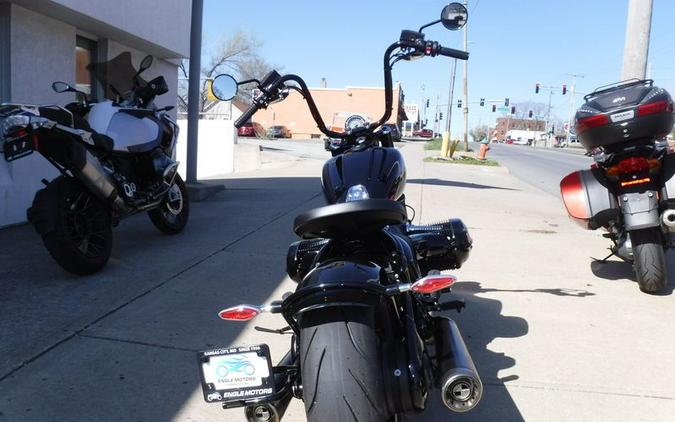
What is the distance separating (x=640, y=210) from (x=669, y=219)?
23cm

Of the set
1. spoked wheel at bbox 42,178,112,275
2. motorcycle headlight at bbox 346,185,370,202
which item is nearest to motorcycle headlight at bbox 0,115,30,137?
spoked wheel at bbox 42,178,112,275

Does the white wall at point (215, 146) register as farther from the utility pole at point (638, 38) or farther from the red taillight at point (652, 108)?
the red taillight at point (652, 108)

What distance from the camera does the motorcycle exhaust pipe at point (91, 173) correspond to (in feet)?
15.2

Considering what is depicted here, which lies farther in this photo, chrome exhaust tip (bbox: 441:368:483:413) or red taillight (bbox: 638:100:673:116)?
red taillight (bbox: 638:100:673:116)

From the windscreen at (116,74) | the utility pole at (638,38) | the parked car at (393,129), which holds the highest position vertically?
the utility pole at (638,38)

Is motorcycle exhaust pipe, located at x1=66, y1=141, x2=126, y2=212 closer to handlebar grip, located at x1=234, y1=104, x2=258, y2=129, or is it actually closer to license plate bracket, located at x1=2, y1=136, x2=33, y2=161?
license plate bracket, located at x1=2, y1=136, x2=33, y2=161

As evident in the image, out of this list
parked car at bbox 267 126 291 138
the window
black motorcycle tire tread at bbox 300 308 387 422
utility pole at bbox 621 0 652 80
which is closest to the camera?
black motorcycle tire tread at bbox 300 308 387 422

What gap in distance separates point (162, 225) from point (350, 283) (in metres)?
4.67

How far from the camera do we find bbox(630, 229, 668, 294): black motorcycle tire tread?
15.2 feet

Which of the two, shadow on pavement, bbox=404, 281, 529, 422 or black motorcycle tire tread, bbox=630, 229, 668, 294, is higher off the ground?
black motorcycle tire tread, bbox=630, 229, 668, 294

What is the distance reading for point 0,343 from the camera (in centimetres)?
342

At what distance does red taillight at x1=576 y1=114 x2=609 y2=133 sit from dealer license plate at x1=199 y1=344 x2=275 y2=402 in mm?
3780

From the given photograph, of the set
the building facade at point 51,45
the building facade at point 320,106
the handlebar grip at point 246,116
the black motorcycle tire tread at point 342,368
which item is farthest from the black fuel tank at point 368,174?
the building facade at point 320,106

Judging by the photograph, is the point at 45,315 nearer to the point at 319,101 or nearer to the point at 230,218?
the point at 230,218
